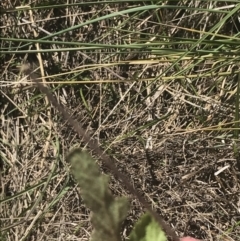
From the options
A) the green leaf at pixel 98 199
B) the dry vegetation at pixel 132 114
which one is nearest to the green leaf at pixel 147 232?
the green leaf at pixel 98 199

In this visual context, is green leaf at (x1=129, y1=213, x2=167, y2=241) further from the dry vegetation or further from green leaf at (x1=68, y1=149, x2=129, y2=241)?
the dry vegetation

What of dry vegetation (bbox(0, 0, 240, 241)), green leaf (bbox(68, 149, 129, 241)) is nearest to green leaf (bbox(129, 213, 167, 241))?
green leaf (bbox(68, 149, 129, 241))

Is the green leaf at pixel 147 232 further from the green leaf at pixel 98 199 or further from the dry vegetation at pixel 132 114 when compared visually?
the dry vegetation at pixel 132 114

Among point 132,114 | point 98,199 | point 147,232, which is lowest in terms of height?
point 132,114

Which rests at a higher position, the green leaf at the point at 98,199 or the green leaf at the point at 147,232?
the green leaf at the point at 98,199

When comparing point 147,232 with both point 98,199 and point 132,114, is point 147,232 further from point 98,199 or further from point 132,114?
point 132,114

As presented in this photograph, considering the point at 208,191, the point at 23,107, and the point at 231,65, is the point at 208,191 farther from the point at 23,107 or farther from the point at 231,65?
the point at 23,107

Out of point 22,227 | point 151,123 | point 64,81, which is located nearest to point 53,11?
point 64,81

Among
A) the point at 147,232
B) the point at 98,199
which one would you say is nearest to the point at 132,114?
the point at 147,232
